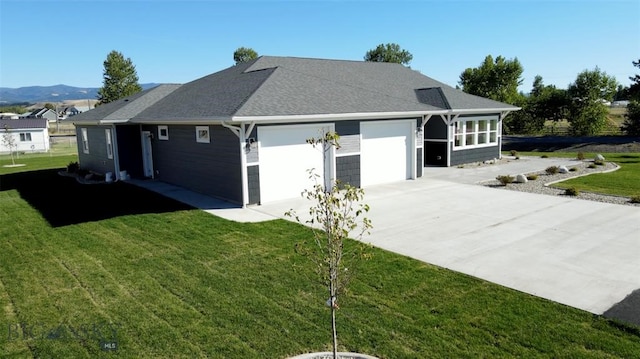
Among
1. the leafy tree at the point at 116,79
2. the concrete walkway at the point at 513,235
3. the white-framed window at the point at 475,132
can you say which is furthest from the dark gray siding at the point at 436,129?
the leafy tree at the point at 116,79

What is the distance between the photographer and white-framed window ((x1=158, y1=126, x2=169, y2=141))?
684 inches

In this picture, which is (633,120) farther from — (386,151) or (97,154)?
(97,154)

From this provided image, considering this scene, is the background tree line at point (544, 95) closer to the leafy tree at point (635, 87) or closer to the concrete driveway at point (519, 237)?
the leafy tree at point (635, 87)

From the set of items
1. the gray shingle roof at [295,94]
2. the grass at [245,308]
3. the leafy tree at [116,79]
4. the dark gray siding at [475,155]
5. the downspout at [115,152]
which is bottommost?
the grass at [245,308]

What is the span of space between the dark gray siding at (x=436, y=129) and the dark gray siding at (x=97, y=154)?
1425 cm

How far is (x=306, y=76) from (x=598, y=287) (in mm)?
13012

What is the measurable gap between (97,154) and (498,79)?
32.1 metres

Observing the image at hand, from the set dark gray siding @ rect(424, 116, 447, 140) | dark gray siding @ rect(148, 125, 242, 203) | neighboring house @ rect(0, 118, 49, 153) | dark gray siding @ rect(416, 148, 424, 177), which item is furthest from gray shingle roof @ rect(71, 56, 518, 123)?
neighboring house @ rect(0, 118, 49, 153)

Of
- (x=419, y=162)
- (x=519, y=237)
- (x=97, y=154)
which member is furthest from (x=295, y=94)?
(x=97, y=154)

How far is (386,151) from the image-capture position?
16.7 metres

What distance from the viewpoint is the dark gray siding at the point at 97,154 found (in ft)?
65.7

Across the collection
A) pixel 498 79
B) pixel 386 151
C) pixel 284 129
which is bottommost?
pixel 386 151

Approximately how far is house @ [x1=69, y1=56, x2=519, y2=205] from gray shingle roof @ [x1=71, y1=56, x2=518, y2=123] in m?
0.07

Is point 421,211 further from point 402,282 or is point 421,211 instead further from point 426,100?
point 426,100
